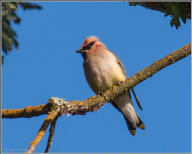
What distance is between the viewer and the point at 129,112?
273 inches

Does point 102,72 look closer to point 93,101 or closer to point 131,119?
point 131,119

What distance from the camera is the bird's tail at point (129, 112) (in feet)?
21.6

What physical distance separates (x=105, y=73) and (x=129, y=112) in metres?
1.11

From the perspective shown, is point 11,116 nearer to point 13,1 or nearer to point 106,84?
point 13,1

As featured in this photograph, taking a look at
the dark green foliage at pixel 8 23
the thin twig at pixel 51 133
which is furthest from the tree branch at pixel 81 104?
the dark green foliage at pixel 8 23

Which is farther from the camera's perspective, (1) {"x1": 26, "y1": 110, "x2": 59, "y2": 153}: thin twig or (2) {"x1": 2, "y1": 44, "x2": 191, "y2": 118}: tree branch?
(2) {"x1": 2, "y1": 44, "x2": 191, "y2": 118}: tree branch

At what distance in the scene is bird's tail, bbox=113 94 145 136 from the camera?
657 centimetres

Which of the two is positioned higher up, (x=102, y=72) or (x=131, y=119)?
(x=102, y=72)

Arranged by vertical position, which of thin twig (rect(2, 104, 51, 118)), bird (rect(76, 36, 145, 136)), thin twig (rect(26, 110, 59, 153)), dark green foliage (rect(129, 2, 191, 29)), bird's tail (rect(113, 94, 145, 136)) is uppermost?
bird (rect(76, 36, 145, 136))

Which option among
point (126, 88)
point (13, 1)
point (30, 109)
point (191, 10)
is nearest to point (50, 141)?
point (30, 109)

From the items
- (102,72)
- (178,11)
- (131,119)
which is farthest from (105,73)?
(178,11)

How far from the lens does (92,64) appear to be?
6.59 metres

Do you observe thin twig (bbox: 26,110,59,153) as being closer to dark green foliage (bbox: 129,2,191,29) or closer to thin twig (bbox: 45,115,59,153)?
thin twig (bbox: 45,115,59,153)

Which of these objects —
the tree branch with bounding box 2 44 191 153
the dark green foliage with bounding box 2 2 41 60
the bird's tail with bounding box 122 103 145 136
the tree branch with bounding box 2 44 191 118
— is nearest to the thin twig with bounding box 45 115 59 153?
the tree branch with bounding box 2 44 191 153
